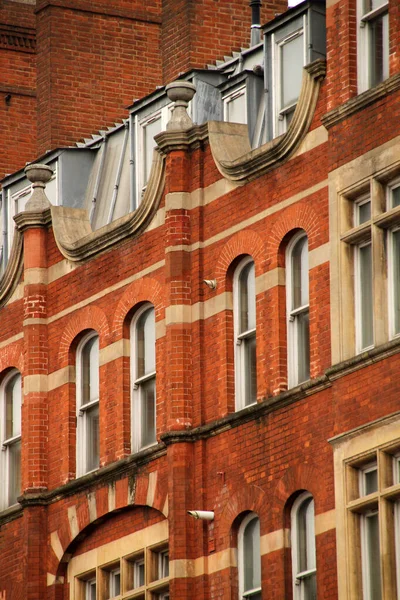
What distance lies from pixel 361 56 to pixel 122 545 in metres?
9.68

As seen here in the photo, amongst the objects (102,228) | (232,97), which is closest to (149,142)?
(102,228)

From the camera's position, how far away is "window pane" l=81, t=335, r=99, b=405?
144ft

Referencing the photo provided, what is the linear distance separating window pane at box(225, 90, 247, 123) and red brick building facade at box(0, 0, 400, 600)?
69 mm

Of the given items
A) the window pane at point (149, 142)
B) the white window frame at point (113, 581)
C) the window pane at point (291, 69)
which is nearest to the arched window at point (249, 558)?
the white window frame at point (113, 581)

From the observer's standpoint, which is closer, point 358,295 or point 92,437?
point 358,295

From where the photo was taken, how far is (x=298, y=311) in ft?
127

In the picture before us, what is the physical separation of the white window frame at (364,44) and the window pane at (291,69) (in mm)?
2441

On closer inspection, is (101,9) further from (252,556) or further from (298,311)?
(252,556)

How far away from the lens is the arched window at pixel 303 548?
122 feet

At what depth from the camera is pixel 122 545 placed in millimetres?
41688

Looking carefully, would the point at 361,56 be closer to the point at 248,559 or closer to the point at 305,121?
the point at 305,121

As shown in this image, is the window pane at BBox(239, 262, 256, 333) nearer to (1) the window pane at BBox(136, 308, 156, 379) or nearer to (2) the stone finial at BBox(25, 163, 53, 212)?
(1) the window pane at BBox(136, 308, 156, 379)

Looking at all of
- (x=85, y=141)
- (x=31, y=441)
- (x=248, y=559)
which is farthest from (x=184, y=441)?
(x=85, y=141)

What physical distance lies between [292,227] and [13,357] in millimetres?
9054
